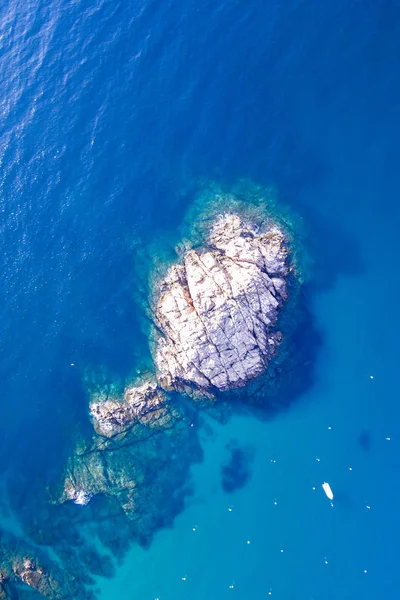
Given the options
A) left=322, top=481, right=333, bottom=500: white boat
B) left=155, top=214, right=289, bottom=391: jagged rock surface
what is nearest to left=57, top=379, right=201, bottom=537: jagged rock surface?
left=155, top=214, right=289, bottom=391: jagged rock surface

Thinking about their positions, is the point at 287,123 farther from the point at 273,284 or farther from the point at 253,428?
the point at 253,428

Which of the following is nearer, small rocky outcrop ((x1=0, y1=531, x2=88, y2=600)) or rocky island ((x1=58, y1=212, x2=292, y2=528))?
rocky island ((x1=58, y1=212, x2=292, y2=528))

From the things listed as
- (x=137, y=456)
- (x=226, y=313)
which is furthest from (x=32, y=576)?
(x=226, y=313)

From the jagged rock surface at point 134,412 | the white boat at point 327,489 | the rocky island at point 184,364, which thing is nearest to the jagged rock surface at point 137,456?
the jagged rock surface at point 134,412

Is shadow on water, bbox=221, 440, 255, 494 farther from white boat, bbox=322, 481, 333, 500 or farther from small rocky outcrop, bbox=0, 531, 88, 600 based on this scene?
small rocky outcrop, bbox=0, 531, 88, 600

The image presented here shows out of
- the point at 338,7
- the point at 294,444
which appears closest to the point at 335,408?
the point at 294,444
